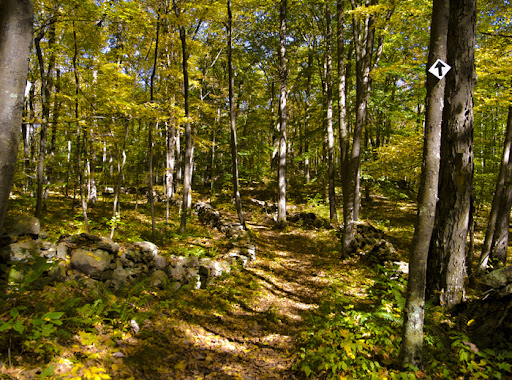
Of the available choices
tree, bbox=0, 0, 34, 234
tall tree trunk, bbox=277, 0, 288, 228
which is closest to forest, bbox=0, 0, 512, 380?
tree, bbox=0, 0, 34, 234

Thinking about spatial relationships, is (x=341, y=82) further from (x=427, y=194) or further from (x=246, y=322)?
(x=246, y=322)

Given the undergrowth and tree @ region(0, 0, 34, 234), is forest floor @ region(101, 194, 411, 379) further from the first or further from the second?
tree @ region(0, 0, 34, 234)

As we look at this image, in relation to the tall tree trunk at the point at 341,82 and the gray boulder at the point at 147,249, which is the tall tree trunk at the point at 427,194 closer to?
the gray boulder at the point at 147,249

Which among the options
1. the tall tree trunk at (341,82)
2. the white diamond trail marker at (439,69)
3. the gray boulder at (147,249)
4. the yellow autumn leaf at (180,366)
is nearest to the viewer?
the white diamond trail marker at (439,69)

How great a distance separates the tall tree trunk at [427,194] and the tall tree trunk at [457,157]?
6.01 ft

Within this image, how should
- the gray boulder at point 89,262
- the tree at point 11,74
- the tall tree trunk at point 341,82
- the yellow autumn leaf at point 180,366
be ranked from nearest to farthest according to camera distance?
1. the tree at point 11,74
2. the yellow autumn leaf at point 180,366
3. the gray boulder at point 89,262
4. the tall tree trunk at point 341,82

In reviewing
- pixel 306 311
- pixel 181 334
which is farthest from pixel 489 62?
pixel 181 334

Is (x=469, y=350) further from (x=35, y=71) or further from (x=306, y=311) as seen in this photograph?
(x=35, y=71)

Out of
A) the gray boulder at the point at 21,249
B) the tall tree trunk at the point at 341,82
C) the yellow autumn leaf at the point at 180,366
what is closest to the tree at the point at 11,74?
the gray boulder at the point at 21,249

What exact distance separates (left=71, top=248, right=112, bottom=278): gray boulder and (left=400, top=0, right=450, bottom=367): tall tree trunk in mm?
5409

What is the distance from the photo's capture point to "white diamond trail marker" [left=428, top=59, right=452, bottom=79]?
2.98 metres

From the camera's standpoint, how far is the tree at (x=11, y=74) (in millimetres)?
2311

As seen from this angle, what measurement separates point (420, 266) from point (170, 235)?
788 cm

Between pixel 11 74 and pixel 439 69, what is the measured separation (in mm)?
4406
